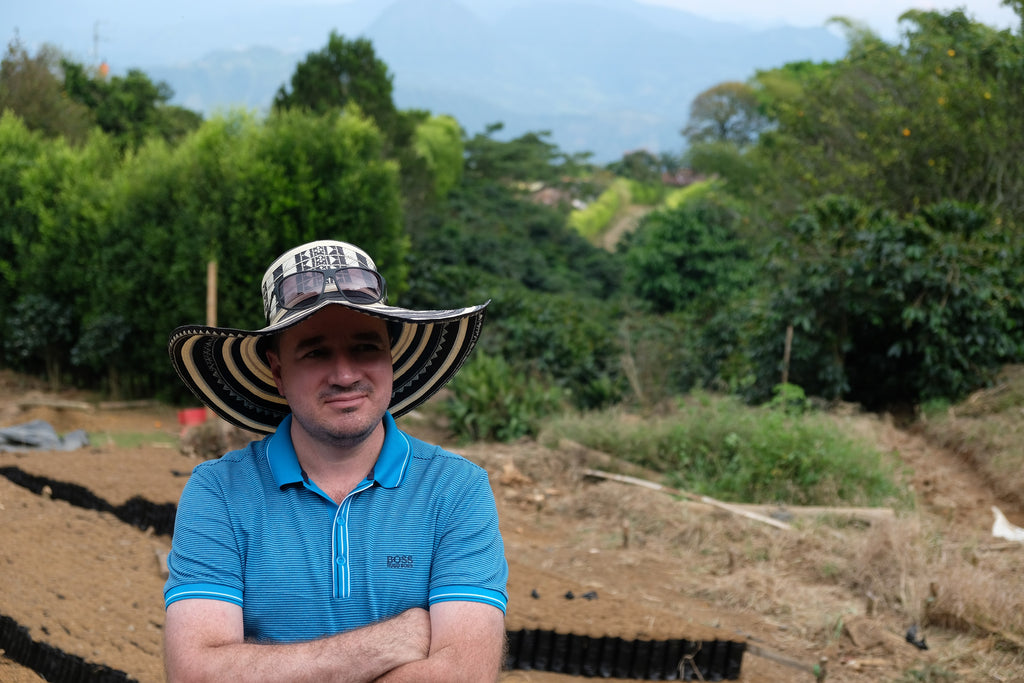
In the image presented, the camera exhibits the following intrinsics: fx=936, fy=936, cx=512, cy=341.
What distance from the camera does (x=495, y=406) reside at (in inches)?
372

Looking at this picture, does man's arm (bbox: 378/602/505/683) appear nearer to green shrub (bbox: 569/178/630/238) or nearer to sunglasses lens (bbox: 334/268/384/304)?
sunglasses lens (bbox: 334/268/384/304)

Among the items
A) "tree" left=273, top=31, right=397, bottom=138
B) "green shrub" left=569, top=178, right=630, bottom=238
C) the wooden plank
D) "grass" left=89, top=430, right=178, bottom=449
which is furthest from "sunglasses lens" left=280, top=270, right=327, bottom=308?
"green shrub" left=569, top=178, right=630, bottom=238

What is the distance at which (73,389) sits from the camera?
11773 millimetres

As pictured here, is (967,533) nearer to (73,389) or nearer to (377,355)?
(377,355)

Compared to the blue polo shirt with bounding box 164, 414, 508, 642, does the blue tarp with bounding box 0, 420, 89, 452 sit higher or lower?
lower

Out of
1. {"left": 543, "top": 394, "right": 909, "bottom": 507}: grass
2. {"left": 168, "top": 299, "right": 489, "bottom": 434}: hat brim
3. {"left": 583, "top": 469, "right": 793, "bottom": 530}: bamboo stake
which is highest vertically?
{"left": 168, "top": 299, "right": 489, "bottom": 434}: hat brim

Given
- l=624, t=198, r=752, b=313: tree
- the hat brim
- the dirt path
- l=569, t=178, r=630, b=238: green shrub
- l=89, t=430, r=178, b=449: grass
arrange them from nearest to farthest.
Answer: the hat brim → l=89, t=430, r=178, b=449: grass → l=624, t=198, r=752, b=313: tree → l=569, t=178, r=630, b=238: green shrub → the dirt path

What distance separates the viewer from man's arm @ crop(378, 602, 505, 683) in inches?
75.7

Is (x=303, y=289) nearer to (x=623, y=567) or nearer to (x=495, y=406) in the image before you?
(x=623, y=567)

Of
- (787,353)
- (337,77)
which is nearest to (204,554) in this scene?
(787,353)

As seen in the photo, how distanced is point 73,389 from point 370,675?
36.6 feet

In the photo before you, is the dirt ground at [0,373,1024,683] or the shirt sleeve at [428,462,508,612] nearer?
the shirt sleeve at [428,462,508,612]

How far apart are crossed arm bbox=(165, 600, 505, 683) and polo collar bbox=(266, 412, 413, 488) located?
0.29 meters

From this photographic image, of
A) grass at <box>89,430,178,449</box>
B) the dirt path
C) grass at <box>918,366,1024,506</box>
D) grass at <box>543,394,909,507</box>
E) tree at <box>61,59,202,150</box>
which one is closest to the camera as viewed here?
grass at <box>543,394,909,507</box>
